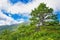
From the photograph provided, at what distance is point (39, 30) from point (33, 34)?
1.69 metres

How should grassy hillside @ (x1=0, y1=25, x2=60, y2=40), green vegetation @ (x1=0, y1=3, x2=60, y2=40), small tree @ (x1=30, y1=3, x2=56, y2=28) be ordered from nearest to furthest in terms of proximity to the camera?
grassy hillside @ (x1=0, y1=25, x2=60, y2=40), green vegetation @ (x1=0, y1=3, x2=60, y2=40), small tree @ (x1=30, y1=3, x2=56, y2=28)

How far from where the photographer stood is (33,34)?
35.4 meters

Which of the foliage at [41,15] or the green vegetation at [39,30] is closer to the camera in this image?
the green vegetation at [39,30]

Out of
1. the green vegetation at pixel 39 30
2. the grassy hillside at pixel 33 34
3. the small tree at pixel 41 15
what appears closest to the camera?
the grassy hillside at pixel 33 34

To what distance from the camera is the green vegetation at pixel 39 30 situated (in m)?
34.0

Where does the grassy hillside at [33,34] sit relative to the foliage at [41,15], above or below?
below

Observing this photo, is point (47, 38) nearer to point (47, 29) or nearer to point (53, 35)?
point (53, 35)

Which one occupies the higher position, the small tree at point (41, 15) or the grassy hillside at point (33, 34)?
the small tree at point (41, 15)

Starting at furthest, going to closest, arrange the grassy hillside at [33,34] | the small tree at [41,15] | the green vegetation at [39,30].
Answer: the small tree at [41,15] < the green vegetation at [39,30] < the grassy hillside at [33,34]

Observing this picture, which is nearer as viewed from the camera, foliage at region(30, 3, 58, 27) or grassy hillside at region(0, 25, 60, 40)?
grassy hillside at region(0, 25, 60, 40)

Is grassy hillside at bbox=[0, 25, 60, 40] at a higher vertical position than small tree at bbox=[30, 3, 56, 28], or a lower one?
lower

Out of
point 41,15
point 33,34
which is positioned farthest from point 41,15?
point 33,34

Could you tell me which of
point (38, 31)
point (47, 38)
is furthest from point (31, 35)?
point (47, 38)

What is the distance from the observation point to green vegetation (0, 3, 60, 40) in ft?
112
